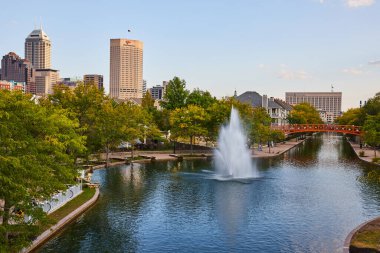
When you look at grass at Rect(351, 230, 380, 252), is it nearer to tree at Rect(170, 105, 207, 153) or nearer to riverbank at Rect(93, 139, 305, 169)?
riverbank at Rect(93, 139, 305, 169)

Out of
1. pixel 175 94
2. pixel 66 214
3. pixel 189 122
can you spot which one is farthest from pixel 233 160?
pixel 175 94

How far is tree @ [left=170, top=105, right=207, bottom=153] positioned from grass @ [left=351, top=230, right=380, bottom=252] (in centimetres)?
5880

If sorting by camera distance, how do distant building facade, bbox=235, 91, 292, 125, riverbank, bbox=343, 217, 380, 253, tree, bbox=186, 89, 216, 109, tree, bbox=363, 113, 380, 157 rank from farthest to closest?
distant building facade, bbox=235, 91, 292, 125
tree, bbox=186, 89, 216, 109
tree, bbox=363, 113, 380, 157
riverbank, bbox=343, 217, 380, 253

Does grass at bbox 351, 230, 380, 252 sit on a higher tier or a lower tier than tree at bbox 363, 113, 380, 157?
lower

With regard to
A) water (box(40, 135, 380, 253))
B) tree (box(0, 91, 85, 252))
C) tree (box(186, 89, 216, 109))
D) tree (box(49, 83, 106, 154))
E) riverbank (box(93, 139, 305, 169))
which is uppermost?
tree (box(186, 89, 216, 109))

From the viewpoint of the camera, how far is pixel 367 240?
91.6 ft

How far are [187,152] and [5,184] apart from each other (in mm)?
68024

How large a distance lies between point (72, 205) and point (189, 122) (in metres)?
52.4

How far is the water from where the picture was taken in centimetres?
2892

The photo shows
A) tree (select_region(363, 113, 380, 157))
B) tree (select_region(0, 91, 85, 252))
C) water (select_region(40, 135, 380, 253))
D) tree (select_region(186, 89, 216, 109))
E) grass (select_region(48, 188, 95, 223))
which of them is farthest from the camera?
tree (select_region(186, 89, 216, 109))

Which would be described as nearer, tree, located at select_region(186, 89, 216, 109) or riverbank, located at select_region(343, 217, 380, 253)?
riverbank, located at select_region(343, 217, 380, 253)

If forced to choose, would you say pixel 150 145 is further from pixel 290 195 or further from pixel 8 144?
pixel 8 144

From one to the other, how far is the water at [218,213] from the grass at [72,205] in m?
1.26

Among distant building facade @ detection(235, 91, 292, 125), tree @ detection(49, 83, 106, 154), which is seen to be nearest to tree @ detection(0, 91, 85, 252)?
tree @ detection(49, 83, 106, 154)
